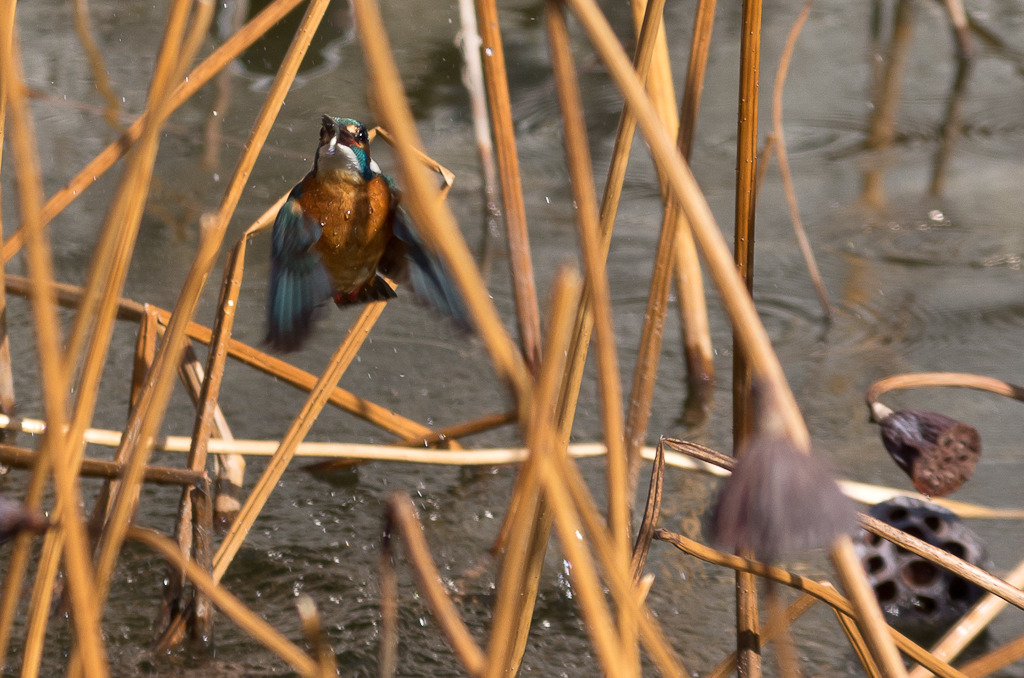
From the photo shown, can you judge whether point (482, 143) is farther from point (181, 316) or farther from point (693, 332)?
point (181, 316)

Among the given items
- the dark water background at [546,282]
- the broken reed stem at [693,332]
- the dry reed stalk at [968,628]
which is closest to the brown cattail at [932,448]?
the dry reed stalk at [968,628]

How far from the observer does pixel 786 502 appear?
528mm

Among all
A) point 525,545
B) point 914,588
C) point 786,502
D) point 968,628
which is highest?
point 786,502

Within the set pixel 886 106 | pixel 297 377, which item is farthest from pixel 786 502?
pixel 886 106

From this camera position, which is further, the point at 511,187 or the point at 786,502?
the point at 511,187

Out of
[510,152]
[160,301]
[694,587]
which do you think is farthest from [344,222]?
[160,301]

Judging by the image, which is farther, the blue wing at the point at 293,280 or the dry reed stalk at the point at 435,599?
the blue wing at the point at 293,280

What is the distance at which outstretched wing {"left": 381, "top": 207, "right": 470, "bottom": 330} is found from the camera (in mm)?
1148

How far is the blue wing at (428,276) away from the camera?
1.15 m

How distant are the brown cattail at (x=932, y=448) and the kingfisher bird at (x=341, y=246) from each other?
0.52 meters

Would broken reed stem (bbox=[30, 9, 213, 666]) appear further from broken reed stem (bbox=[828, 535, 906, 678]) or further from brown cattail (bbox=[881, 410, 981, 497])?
brown cattail (bbox=[881, 410, 981, 497])

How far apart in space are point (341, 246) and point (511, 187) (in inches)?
10.6

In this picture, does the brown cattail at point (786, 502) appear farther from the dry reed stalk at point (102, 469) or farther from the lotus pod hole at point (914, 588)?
the lotus pod hole at point (914, 588)

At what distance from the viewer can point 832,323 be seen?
250 centimetres
